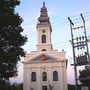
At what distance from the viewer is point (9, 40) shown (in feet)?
68.0

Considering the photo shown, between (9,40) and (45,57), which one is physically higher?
(45,57)

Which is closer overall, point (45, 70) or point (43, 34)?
point (45, 70)

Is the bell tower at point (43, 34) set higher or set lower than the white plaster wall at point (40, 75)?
higher

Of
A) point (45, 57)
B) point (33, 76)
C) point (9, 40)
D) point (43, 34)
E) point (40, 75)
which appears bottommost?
point (9, 40)

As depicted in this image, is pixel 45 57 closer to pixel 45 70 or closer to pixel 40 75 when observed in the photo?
pixel 45 70

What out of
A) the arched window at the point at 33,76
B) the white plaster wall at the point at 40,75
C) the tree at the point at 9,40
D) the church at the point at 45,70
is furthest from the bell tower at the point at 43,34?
the tree at the point at 9,40

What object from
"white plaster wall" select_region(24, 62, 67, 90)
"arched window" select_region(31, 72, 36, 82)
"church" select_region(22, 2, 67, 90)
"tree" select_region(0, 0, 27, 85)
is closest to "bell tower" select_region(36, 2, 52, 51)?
"church" select_region(22, 2, 67, 90)

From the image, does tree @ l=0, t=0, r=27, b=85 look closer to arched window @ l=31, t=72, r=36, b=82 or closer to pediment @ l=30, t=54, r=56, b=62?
pediment @ l=30, t=54, r=56, b=62

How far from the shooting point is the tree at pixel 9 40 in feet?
65.8

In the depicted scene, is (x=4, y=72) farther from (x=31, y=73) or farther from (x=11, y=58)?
(x=31, y=73)

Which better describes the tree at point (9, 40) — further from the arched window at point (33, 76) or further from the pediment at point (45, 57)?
the arched window at point (33, 76)

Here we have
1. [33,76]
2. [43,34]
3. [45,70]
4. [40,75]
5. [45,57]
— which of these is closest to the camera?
[40,75]

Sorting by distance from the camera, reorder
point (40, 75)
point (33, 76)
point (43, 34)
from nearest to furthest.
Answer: point (40, 75) → point (33, 76) → point (43, 34)

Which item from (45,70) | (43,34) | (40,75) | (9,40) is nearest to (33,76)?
(40,75)
